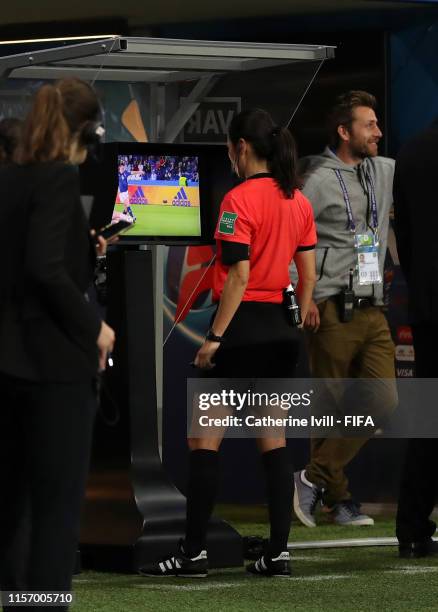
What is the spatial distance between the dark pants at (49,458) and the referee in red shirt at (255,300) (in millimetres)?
1849

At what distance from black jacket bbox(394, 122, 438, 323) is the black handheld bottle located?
1.93 feet

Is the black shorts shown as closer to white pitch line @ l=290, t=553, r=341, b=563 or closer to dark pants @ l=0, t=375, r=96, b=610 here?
white pitch line @ l=290, t=553, r=341, b=563

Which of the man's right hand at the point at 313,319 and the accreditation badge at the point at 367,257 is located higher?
the accreditation badge at the point at 367,257

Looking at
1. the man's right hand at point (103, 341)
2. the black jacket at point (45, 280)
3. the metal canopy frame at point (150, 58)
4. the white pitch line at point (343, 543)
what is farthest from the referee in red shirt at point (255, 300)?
the black jacket at point (45, 280)

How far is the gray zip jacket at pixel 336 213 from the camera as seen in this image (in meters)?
7.19

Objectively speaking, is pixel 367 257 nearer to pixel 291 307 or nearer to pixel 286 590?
pixel 291 307

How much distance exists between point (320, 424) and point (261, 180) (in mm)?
2471

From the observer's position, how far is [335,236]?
7211 millimetres

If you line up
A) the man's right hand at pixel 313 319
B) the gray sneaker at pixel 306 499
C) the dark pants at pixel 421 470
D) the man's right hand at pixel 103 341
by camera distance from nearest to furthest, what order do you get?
the man's right hand at pixel 103 341 → the dark pants at pixel 421 470 → the man's right hand at pixel 313 319 → the gray sneaker at pixel 306 499

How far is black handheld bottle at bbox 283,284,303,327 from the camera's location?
224 inches

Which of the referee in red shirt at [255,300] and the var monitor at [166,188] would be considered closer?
the referee in red shirt at [255,300]

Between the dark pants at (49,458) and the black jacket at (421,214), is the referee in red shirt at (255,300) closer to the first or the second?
the black jacket at (421,214)

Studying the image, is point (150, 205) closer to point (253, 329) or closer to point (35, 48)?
point (253, 329)

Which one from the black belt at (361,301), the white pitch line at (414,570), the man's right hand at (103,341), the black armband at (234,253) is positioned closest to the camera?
the man's right hand at (103,341)
